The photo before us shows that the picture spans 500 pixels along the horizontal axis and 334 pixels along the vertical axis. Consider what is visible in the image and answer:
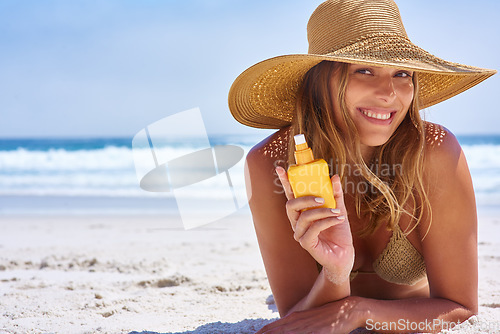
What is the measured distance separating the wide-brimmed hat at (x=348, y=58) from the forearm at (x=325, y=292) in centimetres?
77

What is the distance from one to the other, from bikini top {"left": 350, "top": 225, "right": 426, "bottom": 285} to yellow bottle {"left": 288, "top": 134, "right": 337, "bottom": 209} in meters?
0.71

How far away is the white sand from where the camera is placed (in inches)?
86.4

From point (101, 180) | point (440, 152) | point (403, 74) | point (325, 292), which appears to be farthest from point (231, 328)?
point (101, 180)

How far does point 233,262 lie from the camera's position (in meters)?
3.63

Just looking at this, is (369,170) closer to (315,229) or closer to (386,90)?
(386,90)

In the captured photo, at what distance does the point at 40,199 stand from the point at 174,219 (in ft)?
11.9

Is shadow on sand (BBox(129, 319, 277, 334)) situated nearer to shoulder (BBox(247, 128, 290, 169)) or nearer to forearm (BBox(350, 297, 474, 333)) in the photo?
forearm (BBox(350, 297, 474, 333))

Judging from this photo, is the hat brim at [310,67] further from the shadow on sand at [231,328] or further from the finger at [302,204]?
the shadow on sand at [231,328]

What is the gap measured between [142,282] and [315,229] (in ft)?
6.23

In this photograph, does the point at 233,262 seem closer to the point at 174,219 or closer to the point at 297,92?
the point at 297,92

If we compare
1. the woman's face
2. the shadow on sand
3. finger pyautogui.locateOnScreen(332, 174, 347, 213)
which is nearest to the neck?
the woman's face

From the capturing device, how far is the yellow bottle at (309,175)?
4.47 ft

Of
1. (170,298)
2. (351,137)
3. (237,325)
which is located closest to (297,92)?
(351,137)

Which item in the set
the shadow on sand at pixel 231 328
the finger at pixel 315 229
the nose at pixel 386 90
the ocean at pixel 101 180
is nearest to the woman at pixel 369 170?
the nose at pixel 386 90
